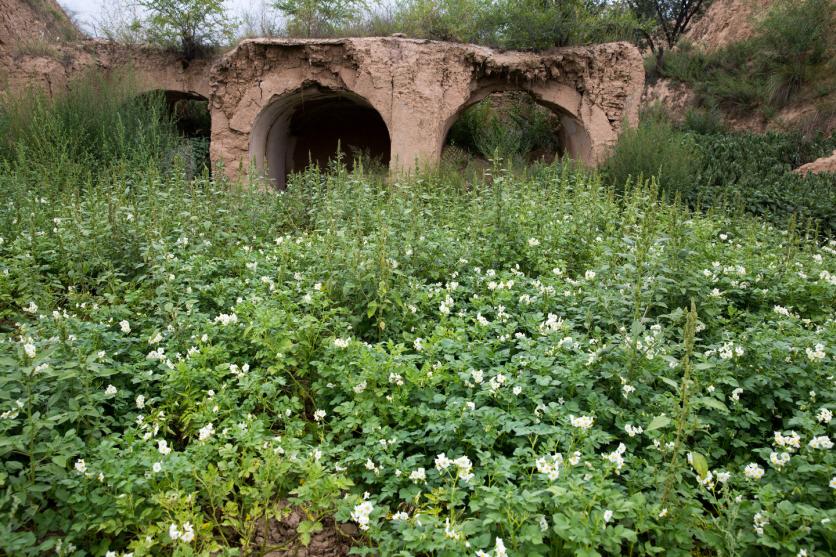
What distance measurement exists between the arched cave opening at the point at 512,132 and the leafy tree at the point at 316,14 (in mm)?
3289

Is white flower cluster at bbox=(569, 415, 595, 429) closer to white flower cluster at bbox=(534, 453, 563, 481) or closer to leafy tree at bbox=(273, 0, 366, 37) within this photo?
white flower cluster at bbox=(534, 453, 563, 481)

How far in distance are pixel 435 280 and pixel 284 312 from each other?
1.40m

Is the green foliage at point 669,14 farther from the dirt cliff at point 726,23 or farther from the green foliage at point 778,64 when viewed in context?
the green foliage at point 778,64

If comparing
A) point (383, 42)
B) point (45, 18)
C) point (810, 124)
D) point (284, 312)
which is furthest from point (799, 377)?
point (45, 18)

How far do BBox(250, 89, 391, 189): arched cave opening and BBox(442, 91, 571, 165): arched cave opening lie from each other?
2.05 meters

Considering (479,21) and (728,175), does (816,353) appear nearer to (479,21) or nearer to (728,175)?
(728,175)

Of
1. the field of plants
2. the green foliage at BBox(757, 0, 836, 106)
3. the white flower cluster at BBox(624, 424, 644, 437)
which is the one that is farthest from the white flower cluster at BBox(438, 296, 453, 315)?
the green foliage at BBox(757, 0, 836, 106)

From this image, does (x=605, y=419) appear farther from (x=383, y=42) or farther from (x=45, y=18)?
(x=45, y=18)

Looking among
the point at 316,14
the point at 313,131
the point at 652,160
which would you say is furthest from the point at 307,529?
the point at 313,131

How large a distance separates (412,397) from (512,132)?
38.9 ft

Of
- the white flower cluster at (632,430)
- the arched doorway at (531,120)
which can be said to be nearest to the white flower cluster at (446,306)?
the white flower cluster at (632,430)

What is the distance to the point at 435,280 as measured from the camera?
179 inches

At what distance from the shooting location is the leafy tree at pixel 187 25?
40.1 feet

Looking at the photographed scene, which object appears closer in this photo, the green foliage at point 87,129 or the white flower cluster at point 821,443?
the white flower cluster at point 821,443
